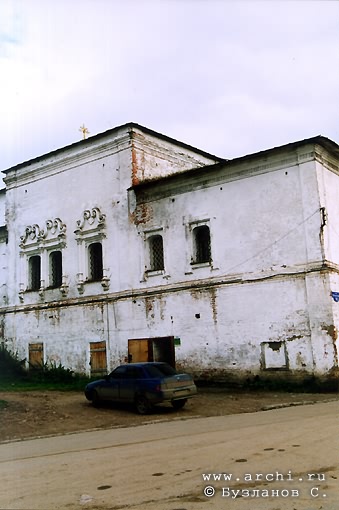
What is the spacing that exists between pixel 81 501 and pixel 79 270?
19197 mm

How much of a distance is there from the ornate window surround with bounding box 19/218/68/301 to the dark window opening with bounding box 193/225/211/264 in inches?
284

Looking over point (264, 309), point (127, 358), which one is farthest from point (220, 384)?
point (127, 358)

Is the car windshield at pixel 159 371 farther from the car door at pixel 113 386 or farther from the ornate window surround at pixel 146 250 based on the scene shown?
the ornate window surround at pixel 146 250

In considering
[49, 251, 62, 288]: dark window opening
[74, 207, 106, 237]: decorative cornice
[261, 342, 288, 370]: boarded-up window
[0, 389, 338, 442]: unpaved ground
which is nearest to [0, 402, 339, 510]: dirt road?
[0, 389, 338, 442]: unpaved ground

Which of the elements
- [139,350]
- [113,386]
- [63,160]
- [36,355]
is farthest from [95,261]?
[113,386]

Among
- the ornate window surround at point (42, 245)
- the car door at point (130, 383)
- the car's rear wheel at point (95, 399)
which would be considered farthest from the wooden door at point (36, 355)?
the car door at point (130, 383)

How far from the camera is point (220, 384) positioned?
64.2 ft

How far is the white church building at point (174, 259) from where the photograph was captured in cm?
1838

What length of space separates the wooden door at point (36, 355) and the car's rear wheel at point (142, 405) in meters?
12.3

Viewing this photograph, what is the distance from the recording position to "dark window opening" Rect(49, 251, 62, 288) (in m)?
26.4

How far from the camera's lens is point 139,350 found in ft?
72.4

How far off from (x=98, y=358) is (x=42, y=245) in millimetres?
6613

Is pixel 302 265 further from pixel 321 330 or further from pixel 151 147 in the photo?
pixel 151 147

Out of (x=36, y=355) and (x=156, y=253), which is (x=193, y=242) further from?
(x=36, y=355)
